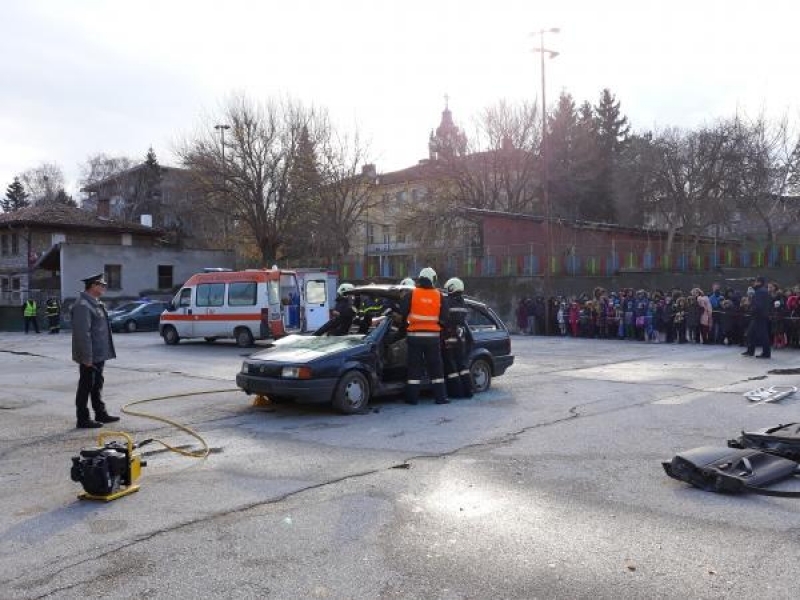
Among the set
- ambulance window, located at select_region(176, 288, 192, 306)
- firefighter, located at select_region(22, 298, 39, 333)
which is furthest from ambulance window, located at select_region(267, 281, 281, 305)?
firefighter, located at select_region(22, 298, 39, 333)

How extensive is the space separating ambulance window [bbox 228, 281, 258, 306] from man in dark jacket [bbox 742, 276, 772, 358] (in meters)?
12.7

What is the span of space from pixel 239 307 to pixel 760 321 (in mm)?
13527

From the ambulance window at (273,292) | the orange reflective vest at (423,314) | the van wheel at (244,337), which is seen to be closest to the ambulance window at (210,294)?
the van wheel at (244,337)

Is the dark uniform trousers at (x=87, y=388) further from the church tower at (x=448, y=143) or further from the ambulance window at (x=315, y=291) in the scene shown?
the church tower at (x=448, y=143)

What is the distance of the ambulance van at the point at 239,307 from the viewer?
20.5 meters

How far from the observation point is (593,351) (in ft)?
63.5

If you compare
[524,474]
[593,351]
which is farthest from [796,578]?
[593,351]

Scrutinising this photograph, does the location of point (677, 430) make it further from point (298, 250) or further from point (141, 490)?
point (298, 250)

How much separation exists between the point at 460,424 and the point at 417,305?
1.93m

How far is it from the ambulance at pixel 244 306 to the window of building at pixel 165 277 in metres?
21.1

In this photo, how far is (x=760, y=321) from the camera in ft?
54.7

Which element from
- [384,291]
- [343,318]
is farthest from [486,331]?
[343,318]

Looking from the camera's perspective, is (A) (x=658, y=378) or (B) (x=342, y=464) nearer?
(B) (x=342, y=464)

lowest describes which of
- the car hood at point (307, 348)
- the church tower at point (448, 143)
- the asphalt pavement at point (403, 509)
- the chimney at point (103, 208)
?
the asphalt pavement at point (403, 509)
